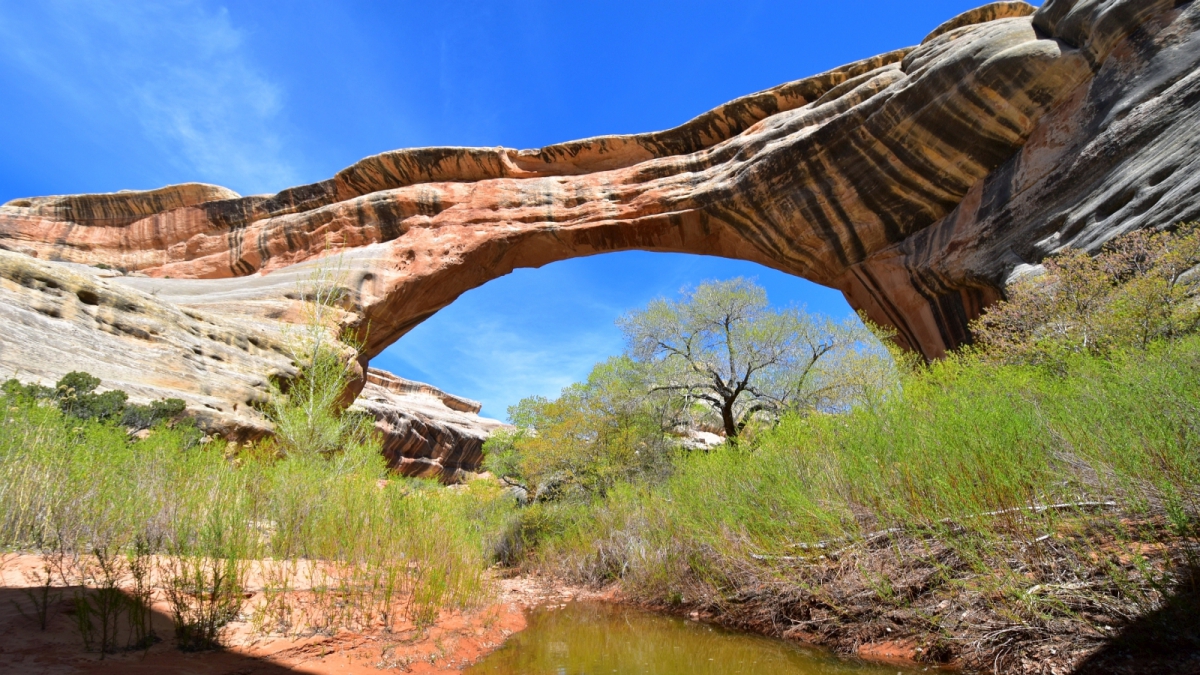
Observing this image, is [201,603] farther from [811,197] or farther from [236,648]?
[811,197]

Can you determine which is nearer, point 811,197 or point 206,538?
point 206,538

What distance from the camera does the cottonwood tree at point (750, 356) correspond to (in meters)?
13.7

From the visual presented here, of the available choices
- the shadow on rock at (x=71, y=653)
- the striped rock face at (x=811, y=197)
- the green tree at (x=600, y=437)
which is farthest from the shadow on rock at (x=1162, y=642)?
the green tree at (x=600, y=437)

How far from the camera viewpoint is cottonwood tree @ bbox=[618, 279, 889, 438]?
13680 mm

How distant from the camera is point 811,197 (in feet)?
47.2

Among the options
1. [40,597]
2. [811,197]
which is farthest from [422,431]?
[40,597]

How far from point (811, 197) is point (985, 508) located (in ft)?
38.3

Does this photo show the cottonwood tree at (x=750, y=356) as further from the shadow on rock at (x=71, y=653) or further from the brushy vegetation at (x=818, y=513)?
the shadow on rock at (x=71, y=653)

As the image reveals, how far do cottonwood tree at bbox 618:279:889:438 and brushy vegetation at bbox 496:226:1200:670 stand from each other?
544cm

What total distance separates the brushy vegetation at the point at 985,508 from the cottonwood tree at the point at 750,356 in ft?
17.8

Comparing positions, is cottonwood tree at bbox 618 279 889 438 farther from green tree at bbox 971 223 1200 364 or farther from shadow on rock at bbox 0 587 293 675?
shadow on rock at bbox 0 587 293 675

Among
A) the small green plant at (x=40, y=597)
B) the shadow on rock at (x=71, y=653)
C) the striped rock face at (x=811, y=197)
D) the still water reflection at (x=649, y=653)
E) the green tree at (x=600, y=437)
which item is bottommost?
the still water reflection at (x=649, y=653)

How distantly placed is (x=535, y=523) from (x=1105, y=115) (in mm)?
13698

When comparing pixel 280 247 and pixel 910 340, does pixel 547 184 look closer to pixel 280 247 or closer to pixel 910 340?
pixel 280 247
